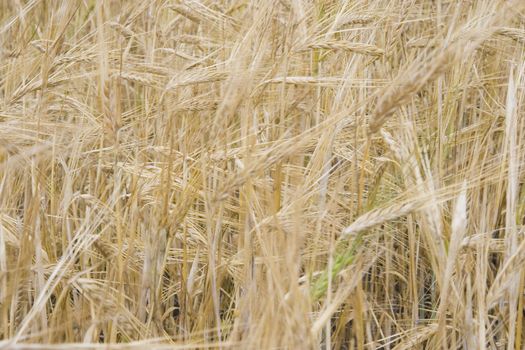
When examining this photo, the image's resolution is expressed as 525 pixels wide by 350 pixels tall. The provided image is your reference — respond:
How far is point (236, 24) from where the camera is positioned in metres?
1.90

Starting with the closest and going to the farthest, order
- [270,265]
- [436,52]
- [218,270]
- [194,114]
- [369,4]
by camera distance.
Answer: [270,265] → [436,52] → [218,270] → [194,114] → [369,4]

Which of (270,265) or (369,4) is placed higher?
(369,4)

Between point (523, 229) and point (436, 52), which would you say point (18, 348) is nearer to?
point (436, 52)

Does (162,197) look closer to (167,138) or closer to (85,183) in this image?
(167,138)

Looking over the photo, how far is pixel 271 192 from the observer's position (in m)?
1.49

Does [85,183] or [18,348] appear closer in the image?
[18,348]

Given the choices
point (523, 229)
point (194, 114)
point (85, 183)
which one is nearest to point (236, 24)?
point (194, 114)

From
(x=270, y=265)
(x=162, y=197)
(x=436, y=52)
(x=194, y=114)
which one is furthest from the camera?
(x=194, y=114)

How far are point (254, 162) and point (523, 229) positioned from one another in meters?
0.61

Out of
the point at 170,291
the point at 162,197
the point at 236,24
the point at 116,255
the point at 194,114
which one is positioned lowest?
the point at 170,291

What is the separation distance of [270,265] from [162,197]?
425 mm

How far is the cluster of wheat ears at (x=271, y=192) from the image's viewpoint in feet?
3.92

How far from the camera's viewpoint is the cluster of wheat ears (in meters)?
1.19

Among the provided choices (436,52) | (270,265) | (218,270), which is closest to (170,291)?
(218,270)
